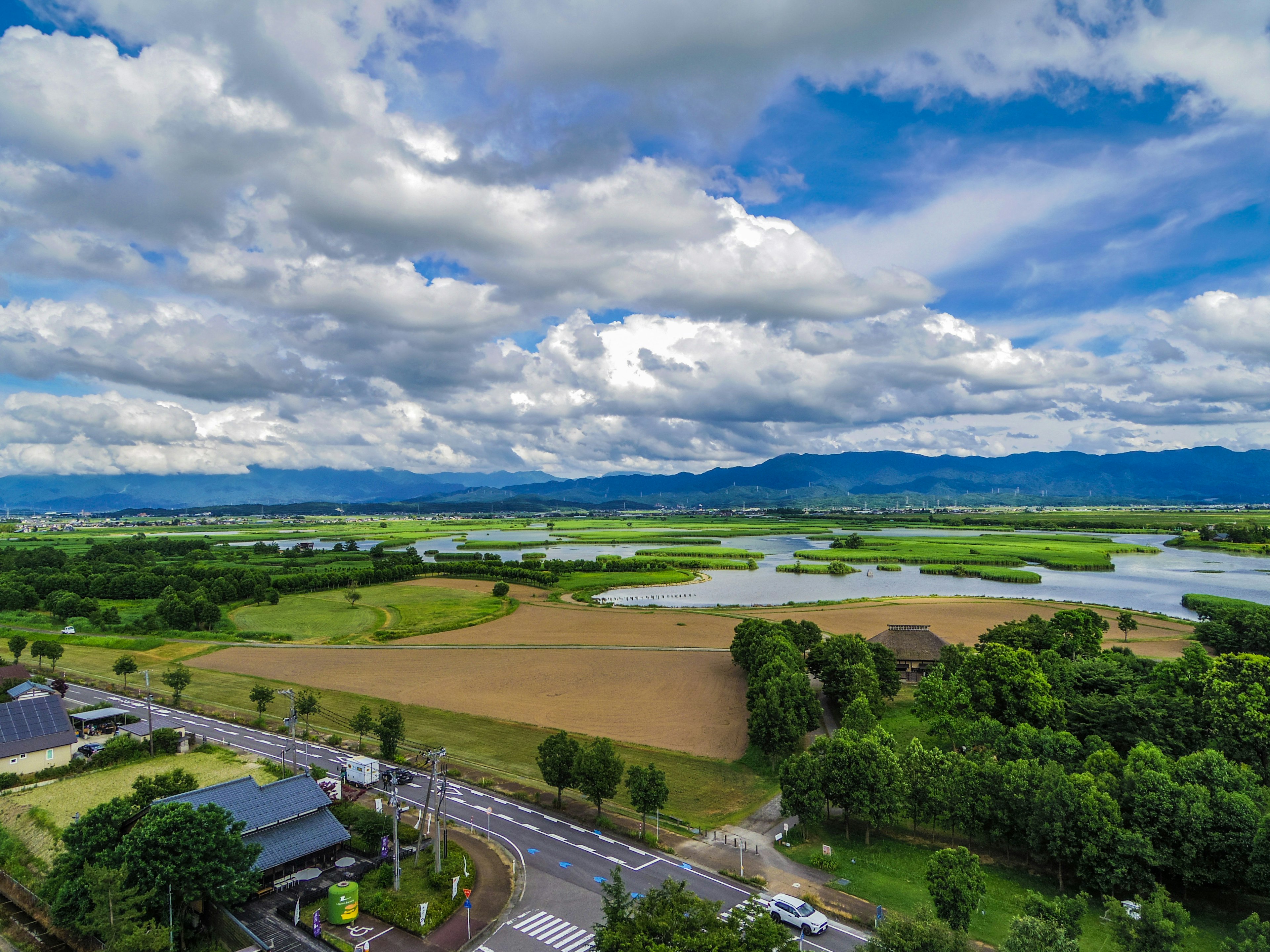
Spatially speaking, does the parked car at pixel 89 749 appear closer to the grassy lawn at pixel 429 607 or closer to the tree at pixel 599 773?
the tree at pixel 599 773

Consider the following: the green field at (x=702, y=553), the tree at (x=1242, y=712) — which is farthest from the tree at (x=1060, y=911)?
the green field at (x=702, y=553)

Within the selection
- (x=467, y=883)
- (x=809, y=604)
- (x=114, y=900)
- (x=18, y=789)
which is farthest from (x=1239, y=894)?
(x=809, y=604)

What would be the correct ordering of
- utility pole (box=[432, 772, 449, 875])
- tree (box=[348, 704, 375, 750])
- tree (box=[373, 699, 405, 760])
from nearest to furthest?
utility pole (box=[432, 772, 449, 875]), tree (box=[373, 699, 405, 760]), tree (box=[348, 704, 375, 750])

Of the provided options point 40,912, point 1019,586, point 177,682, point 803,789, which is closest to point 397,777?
point 40,912

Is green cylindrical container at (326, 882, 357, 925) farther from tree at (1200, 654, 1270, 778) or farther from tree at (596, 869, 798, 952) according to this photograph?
tree at (1200, 654, 1270, 778)

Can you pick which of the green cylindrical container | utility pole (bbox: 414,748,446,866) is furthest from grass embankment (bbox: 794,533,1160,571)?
the green cylindrical container

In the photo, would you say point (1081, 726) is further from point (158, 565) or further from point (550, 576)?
point (158, 565)
